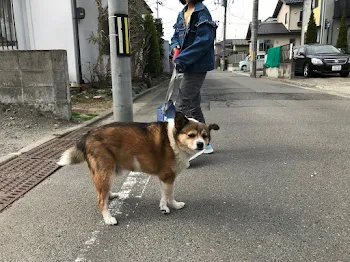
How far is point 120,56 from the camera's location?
495 centimetres

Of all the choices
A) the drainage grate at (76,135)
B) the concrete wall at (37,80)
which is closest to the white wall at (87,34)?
the concrete wall at (37,80)

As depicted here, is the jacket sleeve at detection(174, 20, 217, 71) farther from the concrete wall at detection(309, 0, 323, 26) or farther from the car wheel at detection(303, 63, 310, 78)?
the concrete wall at detection(309, 0, 323, 26)

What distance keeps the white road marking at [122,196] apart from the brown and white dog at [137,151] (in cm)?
22

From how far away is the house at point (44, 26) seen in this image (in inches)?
365

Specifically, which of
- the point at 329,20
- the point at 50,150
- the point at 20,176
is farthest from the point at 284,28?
the point at 20,176

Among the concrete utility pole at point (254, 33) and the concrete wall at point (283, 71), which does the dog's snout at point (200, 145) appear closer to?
the concrete wall at point (283, 71)

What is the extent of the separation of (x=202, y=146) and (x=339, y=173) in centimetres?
212

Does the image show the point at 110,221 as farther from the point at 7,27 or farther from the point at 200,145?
the point at 7,27

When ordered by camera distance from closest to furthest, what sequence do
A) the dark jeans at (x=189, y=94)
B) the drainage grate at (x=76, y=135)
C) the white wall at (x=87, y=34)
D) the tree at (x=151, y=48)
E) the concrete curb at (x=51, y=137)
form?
the dark jeans at (x=189, y=94), the concrete curb at (x=51, y=137), the drainage grate at (x=76, y=135), the white wall at (x=87, y=34), the tree at (x=151, y=48)

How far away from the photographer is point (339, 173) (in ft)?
12.7

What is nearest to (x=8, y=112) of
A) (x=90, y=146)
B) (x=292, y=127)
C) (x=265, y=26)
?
(x=90, y=146)

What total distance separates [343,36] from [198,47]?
24.4 meters

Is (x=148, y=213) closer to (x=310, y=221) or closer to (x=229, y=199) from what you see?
(x=229, y=199)

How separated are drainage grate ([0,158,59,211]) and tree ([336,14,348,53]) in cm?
2497
